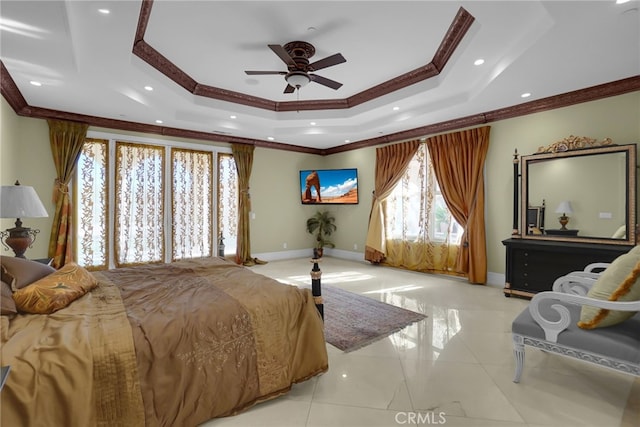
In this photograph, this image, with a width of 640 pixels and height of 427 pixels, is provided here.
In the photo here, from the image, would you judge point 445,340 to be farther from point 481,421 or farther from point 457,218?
point 457,218

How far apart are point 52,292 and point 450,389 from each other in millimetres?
2692

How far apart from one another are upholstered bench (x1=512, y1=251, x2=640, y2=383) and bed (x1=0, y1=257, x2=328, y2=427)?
152 cm

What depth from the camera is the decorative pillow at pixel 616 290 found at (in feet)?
6.14

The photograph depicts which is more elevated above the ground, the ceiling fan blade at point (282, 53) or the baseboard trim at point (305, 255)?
the ceiling fan blade at point (282, 53)

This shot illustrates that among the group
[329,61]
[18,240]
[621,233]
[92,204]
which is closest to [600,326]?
[621,233]

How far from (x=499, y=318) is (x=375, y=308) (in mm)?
1393

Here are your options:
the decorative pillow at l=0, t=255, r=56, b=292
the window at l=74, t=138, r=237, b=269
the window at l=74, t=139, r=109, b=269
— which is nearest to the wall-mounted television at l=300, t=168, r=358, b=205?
the window at l=74, t=138, r=237, b=269

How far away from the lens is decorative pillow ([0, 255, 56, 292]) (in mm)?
1922

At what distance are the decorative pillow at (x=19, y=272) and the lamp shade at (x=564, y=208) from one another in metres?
5.51

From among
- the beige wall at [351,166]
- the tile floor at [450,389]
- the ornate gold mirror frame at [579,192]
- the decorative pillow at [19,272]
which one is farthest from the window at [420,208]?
the decorative pillow at [19,272]

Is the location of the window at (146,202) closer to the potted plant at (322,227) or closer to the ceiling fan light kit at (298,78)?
the potted plant at (322,227)

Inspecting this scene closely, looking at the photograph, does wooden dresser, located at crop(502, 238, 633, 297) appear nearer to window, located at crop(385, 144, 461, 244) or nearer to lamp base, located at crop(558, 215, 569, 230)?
lamp base, located at crop(558, 215, 569, 230)

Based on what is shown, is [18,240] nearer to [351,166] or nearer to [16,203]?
[16,203]

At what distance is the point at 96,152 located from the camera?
5.13 metres
